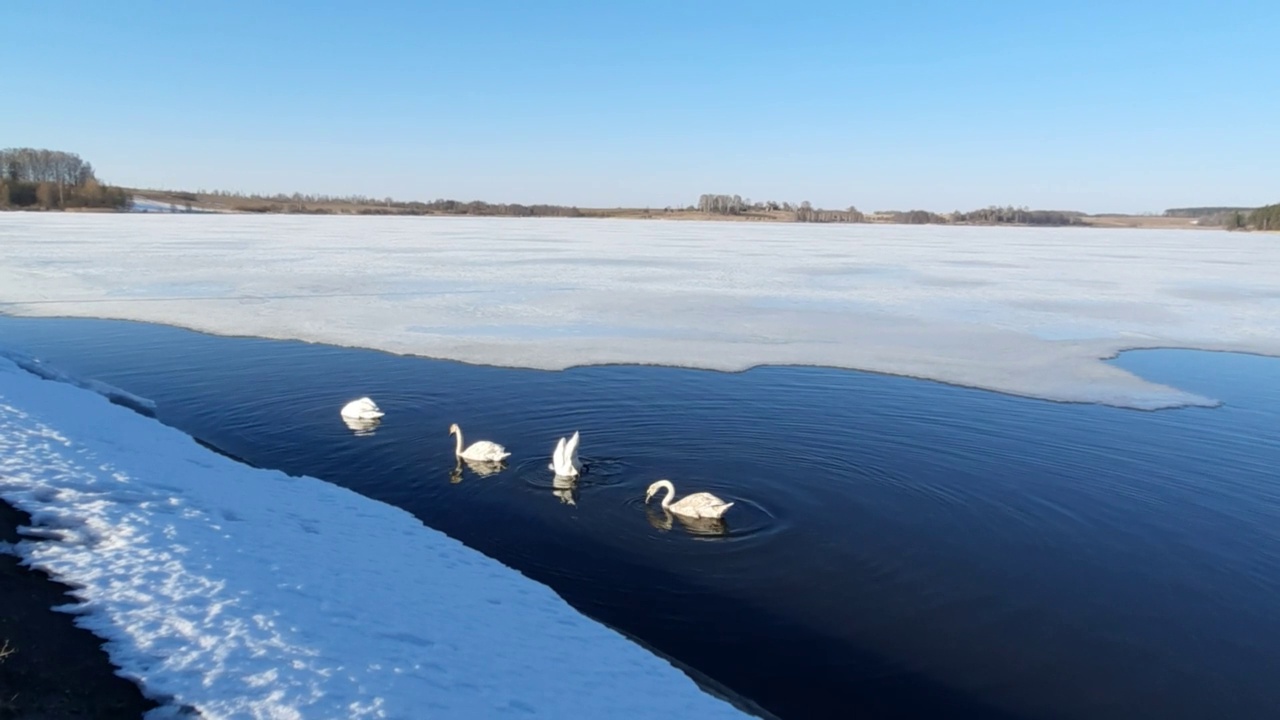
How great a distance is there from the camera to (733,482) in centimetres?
909

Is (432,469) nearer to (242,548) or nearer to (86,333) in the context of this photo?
(242,548)

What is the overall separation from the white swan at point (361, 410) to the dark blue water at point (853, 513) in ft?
0.71

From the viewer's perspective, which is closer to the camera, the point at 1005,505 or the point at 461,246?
the point at 1005,505

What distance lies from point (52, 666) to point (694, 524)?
5.17m

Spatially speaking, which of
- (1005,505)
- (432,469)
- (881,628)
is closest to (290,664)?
(881,628)

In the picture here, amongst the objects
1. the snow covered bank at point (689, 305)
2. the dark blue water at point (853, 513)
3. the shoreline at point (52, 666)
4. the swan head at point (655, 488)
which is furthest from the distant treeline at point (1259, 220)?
the shoreline at point (52, 666)

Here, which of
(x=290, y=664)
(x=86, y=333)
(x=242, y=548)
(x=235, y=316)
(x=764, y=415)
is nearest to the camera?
(x=290, y=664)

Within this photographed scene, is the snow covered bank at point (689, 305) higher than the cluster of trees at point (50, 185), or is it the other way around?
the cluster of trees at point (50, 185)

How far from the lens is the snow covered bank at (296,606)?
4.25m

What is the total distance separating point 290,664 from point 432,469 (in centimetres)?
501

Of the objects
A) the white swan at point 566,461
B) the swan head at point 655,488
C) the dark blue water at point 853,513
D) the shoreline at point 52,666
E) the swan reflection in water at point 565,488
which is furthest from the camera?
the white swan at point 566,461

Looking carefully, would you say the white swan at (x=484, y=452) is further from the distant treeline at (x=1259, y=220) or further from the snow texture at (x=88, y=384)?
the distant treeline at (x=1259, y=220)

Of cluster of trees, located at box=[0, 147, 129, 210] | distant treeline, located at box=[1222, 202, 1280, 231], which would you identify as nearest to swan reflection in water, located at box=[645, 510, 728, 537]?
cluster of trees, located at box=[0, 147, 129, 210]

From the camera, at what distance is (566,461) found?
29.2ft
